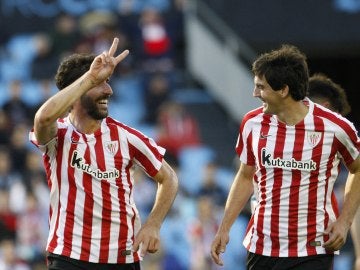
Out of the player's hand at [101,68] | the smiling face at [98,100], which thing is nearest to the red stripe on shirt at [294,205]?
the smiling face at [98,100]

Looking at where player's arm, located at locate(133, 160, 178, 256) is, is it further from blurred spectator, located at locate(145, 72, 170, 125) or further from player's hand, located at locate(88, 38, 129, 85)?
blurred spectator, located at locate(145, 72, 170, 125)

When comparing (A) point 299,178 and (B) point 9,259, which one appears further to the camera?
(B) point 9,259

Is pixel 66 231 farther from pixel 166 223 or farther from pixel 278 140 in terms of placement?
pixel 166 223

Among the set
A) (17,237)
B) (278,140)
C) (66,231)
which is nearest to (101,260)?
(66,231)

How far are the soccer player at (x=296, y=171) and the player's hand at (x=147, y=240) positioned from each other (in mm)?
466

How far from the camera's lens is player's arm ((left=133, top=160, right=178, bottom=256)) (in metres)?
7.72

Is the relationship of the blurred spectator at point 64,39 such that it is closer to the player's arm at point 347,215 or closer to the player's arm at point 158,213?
the player's arm at point 158,213

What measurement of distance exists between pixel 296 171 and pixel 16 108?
9.65 m

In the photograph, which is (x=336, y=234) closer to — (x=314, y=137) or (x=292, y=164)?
(x=292, y=164)

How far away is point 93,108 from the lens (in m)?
7.75

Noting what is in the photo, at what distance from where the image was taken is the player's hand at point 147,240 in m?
7.70

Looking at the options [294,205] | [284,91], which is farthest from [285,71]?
[294,205]

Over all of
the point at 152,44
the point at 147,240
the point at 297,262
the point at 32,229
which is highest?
the point at 152,44

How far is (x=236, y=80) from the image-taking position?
60.8 ft
